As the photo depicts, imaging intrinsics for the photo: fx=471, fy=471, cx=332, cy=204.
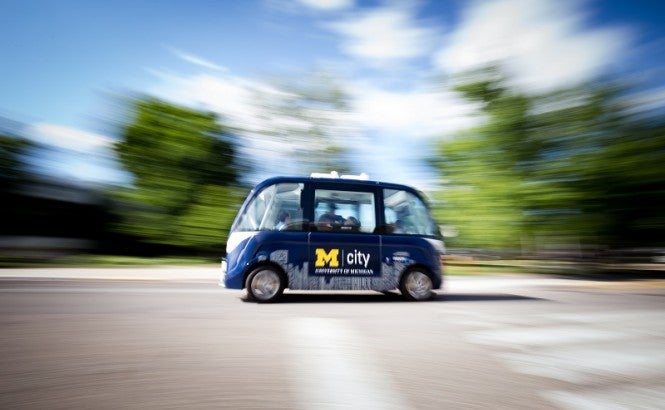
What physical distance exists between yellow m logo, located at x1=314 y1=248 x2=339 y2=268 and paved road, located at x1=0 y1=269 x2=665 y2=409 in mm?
764

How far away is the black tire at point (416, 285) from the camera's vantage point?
31.4 feet

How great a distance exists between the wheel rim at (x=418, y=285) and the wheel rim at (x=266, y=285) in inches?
105

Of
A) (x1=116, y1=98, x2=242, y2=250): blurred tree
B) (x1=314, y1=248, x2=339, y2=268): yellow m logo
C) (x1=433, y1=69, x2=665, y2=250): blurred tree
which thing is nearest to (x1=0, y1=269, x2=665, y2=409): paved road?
(x1=314, y1=248, x2=339, y2=268): yellow m logo

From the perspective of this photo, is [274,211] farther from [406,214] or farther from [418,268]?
[418,268]

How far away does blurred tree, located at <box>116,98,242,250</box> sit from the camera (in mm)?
24734

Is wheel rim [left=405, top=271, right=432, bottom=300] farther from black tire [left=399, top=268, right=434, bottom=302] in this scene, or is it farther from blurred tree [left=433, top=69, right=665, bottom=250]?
blurred tree [left=433, top=69, right=665, bottom=250]

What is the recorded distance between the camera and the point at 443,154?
2425 cm

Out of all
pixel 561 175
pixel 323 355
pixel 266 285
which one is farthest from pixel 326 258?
pixel 561 175

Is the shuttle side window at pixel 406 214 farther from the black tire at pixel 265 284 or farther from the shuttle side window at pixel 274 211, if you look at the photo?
the black tire at pixel 265 284

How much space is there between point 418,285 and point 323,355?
203 inches

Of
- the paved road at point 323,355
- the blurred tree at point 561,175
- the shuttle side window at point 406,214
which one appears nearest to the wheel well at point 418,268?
the shuttle side window at point 406,214

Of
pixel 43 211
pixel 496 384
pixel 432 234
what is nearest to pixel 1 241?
pixel 43 211

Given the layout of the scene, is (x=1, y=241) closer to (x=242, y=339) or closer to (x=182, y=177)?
(x=182, y=177)

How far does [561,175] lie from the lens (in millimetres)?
19562
